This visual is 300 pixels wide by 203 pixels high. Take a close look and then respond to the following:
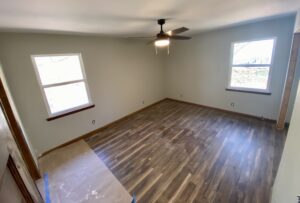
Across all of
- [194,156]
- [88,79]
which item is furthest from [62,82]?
[194,156]

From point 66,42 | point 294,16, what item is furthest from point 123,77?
point 294,16

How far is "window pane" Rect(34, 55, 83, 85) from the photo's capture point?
2.74 m

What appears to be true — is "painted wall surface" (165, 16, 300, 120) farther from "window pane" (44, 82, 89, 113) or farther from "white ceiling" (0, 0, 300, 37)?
"window pane" (44, 82, 89, 113)

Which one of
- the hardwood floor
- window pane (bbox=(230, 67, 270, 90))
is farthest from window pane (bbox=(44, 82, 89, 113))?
window pane (bbox=(230, 67, 270, 90))

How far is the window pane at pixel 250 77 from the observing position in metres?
3.36

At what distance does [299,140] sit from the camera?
0.98m

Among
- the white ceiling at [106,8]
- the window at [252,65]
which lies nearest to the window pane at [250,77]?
the window at [252,65]

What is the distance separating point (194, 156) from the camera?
2.51m

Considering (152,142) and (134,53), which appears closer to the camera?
(152,142)

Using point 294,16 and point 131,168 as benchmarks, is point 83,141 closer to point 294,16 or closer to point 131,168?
point 131,168

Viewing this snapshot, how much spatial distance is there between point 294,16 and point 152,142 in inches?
152

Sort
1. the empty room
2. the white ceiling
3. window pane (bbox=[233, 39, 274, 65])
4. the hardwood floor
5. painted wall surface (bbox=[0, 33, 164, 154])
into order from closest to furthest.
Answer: the white ceiling → the empty room → the hardwood floor → painted wall surface (bbox=[0, 33, 164, 154]) → window pane (bbox=[233, 39, 274, 65])

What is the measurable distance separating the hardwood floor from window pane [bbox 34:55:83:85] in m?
1.57

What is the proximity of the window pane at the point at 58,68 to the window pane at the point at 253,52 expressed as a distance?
13.4ft
